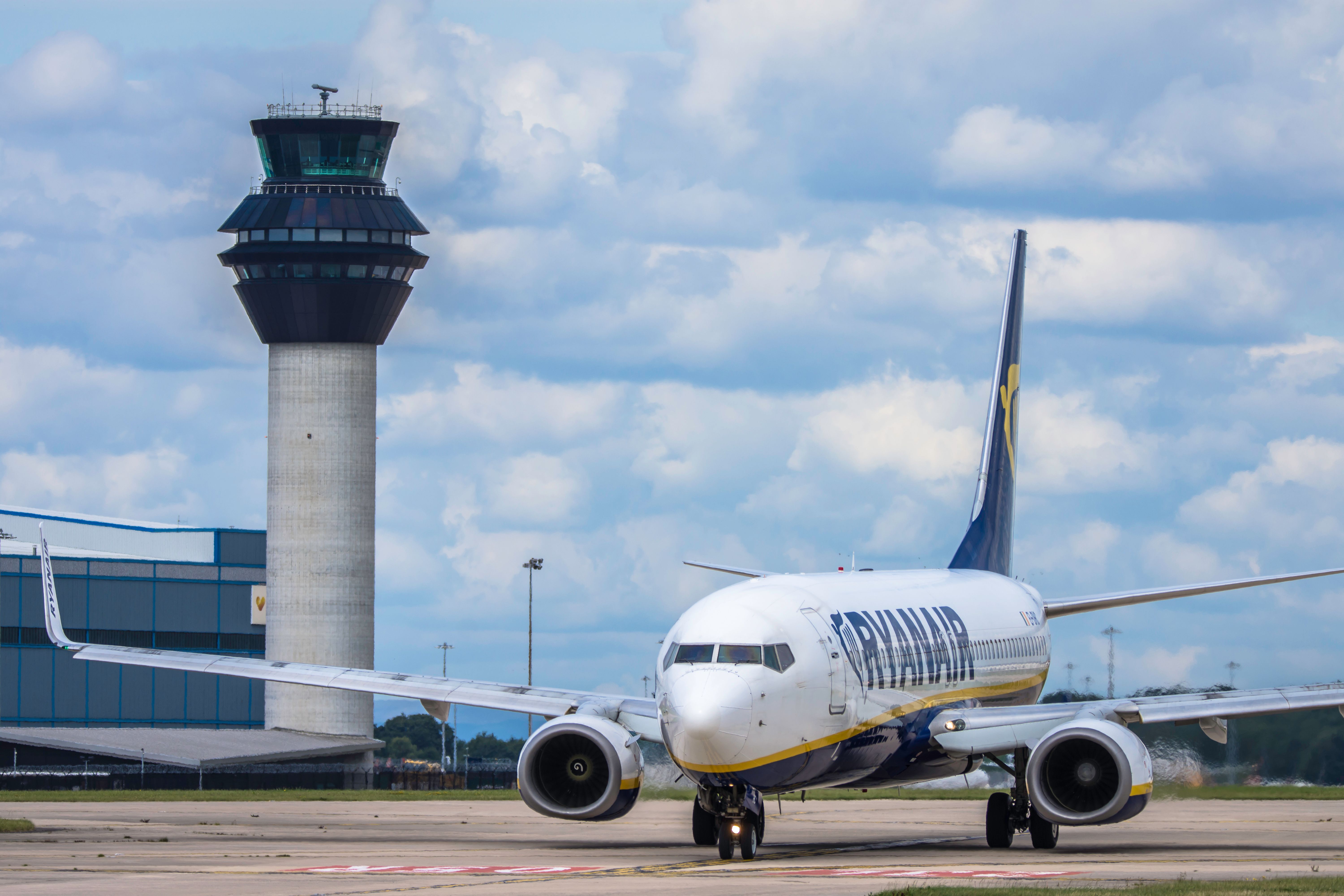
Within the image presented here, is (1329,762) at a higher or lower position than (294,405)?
lower

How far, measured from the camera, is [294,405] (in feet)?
315

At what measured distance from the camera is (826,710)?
28422mm

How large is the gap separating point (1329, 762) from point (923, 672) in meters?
23.5

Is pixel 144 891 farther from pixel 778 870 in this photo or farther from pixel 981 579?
pixel 981 579

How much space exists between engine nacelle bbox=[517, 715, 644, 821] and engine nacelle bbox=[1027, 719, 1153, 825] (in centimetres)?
633

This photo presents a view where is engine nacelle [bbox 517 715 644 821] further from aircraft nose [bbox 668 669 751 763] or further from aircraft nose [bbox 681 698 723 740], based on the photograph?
aircraft nose [bbox 681 698 723 740]

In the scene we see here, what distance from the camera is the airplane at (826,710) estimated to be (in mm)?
27312

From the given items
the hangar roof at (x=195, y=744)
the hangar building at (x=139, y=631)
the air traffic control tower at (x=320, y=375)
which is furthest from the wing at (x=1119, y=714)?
the hangar building at (x=139, y=631)

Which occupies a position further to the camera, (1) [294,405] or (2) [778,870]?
(1) [294,405]

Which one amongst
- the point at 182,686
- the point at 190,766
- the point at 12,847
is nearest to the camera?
the point at 12,847

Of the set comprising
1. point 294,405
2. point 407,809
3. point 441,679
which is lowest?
point 407,809

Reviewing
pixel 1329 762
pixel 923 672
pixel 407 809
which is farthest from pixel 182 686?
pixel 923 672

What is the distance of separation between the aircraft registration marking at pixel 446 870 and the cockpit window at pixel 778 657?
398cm

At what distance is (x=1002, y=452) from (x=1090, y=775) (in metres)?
21.1
